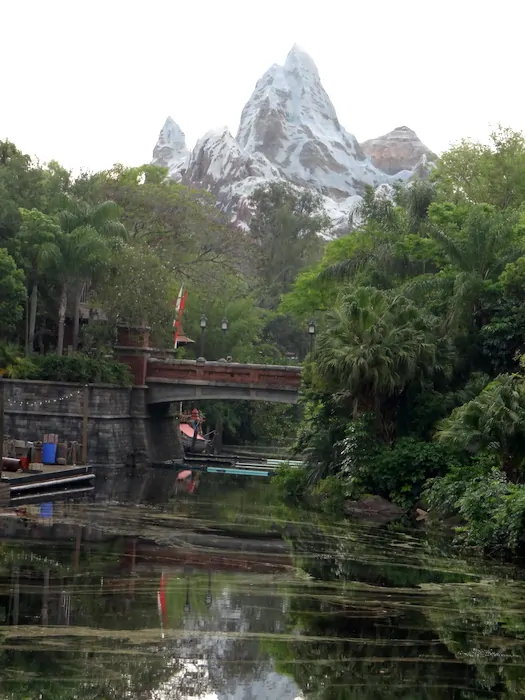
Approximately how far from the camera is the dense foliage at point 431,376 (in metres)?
28.6

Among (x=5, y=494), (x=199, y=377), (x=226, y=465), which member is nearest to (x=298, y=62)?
(x=226, y=465)

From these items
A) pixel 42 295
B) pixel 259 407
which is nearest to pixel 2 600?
pixel 42 295

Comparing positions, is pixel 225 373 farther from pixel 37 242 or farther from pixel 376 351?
pixel 376 351

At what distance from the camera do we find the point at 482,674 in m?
12.6

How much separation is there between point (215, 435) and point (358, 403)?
27.5 m

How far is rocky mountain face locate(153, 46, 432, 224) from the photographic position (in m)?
136

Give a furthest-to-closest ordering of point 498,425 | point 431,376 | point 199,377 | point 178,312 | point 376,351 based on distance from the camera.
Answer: point 178,312
point 199,377
point 431,376
point 376,351
point 498,425

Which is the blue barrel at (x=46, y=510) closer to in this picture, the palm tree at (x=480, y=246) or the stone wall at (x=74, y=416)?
the palm tree at (x=480, y=246)

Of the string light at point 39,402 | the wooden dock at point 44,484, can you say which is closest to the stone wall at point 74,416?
the string light at point 39,402

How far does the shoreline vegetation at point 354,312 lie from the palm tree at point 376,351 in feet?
0.20

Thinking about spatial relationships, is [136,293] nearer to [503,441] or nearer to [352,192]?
[503,441]

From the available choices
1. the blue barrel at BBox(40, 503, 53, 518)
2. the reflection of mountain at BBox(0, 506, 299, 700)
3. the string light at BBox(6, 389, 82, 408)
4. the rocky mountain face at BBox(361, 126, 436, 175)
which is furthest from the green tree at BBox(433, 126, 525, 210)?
the rocky mountain face at BBox(361, 126, 436, 175)

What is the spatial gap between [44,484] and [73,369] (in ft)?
46.0

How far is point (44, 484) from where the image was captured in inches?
1303
